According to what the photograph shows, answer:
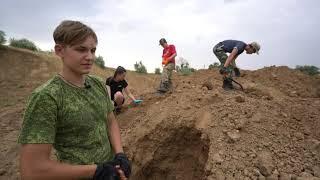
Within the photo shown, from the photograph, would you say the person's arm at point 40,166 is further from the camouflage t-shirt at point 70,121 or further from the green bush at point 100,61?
the green bush at point 100,61

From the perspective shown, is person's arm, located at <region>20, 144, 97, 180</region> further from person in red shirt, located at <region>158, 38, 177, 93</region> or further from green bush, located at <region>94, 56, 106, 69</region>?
green bush, located at <region>94, 56, 106, 69</region>

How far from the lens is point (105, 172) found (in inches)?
68.1

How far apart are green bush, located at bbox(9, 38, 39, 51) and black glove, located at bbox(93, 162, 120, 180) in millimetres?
17653

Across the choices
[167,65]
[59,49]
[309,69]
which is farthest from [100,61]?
[59,49]

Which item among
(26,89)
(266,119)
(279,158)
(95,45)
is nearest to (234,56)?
(266,119)

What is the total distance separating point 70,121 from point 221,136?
2.76m

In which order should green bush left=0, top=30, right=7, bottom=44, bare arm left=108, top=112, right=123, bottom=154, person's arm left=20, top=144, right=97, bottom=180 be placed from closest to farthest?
person's arm left=20, top=144, right=97, bottom=180 < bare arm left=108, top=112, right=123, bottom=154 < green bush left=0, top=30, right=7, bottom=44

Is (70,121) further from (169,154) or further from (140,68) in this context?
(140,68)

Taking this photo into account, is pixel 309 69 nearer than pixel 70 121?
No

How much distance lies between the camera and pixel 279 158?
376cm

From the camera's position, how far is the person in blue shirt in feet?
19.7

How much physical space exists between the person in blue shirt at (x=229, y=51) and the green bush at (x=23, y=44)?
14359mm

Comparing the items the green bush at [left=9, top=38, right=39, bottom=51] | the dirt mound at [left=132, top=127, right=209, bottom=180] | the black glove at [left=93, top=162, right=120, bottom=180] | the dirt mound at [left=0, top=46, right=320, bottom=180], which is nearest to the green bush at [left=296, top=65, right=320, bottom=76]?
the dirt mound at [left=0, top=46, right=320, bottom=180]

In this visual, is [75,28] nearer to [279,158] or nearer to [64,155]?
[64,155]
